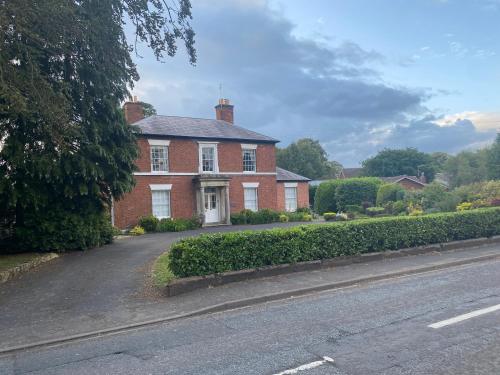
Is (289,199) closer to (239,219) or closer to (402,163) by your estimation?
(239,219)

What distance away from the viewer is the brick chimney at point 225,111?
3378 cm

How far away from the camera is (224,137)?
29.3 metres

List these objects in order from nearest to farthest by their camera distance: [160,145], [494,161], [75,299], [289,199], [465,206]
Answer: [75,299], [465,206], [160,145], [289,199], [494,161]

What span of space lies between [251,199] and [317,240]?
1928 centimetres

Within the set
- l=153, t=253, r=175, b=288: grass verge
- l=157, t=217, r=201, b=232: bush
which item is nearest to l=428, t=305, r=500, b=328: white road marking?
l=153, t=253, r=175, b=288: grass verge

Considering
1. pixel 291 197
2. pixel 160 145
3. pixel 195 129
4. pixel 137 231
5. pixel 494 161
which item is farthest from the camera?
pixel 494 161

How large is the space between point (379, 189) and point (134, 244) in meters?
22.2

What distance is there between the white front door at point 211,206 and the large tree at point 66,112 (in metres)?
11.5

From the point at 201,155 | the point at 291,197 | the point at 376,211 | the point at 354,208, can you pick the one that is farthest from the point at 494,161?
the point at 201,155

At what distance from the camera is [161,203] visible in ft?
90.0

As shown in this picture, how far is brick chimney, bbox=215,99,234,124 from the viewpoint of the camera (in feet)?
111

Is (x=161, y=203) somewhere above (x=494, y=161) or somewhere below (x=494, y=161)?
below

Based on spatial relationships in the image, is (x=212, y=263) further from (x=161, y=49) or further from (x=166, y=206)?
(x=166, y=206)

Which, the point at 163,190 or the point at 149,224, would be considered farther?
the point at 163,190
